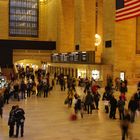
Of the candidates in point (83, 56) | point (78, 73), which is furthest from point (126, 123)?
point (83, 56)

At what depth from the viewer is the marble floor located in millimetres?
11062

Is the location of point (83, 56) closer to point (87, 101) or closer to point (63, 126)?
point (87, 101)

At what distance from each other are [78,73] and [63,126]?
63.1 feet

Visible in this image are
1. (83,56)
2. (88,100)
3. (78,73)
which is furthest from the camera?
(83,56)

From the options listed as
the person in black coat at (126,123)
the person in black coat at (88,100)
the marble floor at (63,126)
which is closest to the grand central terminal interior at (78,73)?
the marble floor at (63,126)

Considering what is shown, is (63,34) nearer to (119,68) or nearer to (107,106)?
(119,68)

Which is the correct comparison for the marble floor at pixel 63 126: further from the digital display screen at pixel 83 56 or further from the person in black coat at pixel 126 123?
the digital display screen at pixel 83 56

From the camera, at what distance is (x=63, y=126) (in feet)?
41.5

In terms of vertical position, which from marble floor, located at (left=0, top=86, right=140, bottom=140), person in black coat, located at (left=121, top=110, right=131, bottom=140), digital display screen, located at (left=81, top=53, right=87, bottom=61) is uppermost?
digital display screen, located at (left=81, top=53, right=87, bottom=61)

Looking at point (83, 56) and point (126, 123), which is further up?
point (83, 56)

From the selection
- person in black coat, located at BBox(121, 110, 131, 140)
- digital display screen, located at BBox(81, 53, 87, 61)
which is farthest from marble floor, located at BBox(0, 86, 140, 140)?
digital display screen, located at BBox(81, 53, 87, 61)

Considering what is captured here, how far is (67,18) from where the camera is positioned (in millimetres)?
45062

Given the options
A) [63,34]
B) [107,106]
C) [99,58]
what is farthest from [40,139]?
[63,34]

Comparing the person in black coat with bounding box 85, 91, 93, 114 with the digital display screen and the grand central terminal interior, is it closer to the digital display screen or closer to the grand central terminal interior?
the grand central terminal interior
